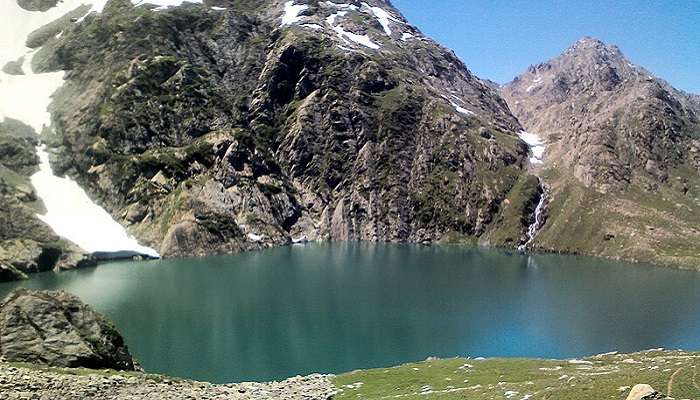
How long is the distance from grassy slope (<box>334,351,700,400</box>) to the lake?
74.5 feet

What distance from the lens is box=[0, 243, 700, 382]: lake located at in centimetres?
7806

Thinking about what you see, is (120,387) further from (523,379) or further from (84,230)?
(84,230)

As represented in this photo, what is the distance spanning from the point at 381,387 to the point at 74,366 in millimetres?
23622

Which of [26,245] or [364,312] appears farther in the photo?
[26,245]

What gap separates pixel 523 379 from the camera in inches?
1655

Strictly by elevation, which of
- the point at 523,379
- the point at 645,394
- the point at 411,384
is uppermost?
the point at 645,394

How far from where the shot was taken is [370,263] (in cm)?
17550

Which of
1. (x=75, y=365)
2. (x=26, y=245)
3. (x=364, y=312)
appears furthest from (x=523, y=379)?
(x=26, y=245)

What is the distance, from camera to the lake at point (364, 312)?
256 feet

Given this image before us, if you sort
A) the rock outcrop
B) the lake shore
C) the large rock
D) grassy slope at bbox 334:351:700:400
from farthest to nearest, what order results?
the rock outcrop < the large rock < the lake shore < grassy slope at bbox 334:351:700:400

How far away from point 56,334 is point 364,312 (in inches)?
2424

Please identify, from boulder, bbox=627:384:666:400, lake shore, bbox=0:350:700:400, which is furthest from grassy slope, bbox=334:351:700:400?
boulder, bbox=627:384:666:400

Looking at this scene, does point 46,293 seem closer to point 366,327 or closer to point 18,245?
point 366,327

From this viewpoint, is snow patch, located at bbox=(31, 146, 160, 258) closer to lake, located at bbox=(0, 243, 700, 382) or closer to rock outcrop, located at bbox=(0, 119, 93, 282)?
rock outcrop, located at bbox=(0, 119, 93, 282)
